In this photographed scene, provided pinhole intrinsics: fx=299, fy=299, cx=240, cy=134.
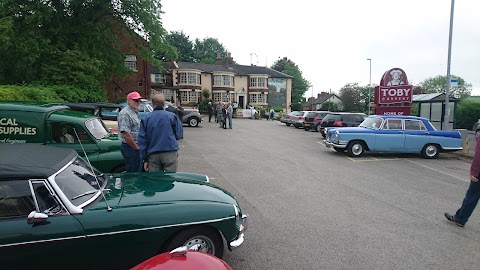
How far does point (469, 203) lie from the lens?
15.3ft

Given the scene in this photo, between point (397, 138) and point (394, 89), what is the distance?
5557 millimetres

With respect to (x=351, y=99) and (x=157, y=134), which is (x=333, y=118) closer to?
(x=157, y=134)

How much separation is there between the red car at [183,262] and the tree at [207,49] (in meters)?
78.8

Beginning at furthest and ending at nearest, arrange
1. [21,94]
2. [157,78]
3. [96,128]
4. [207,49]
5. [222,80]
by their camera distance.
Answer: [207,49], [222,80], [157,78], [21,94], [96,128]

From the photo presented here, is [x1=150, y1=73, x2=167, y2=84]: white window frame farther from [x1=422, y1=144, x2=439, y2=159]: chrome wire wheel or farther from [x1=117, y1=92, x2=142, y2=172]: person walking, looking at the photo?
[x1=117, y1=92, x2=142, y2=172]: person walking

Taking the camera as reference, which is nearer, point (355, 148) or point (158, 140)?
point (158, 140)

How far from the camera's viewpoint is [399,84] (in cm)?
1576

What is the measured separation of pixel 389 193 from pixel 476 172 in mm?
2191

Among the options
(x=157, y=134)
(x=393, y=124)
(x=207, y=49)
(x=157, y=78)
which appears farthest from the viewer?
(x=207, y=49)

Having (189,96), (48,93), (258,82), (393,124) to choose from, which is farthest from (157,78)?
(393,124)

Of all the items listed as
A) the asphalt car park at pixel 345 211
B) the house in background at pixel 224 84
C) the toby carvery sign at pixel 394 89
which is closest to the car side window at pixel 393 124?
the asphalt car park at pixel 345 211

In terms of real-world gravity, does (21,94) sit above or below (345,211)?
above

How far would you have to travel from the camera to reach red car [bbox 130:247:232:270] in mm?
1787

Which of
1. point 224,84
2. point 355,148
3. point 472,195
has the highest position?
point 224,84
